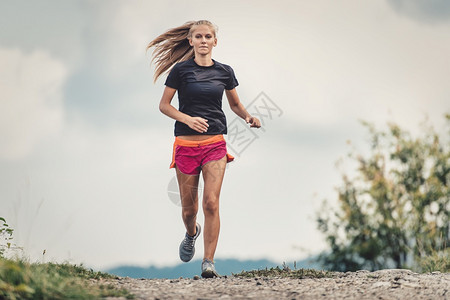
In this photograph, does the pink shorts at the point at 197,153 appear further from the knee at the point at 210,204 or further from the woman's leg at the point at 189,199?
the knee at the point at 210,204

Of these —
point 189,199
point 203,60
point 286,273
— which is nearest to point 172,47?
point 203,60

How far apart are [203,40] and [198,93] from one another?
2.33 ft

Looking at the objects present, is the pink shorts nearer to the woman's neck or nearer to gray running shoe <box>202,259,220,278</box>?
the woman's neck

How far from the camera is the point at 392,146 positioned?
15750mm

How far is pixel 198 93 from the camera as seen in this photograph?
662 cm

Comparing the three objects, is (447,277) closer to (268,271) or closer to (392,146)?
(268,271)

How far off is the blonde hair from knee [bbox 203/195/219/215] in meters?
2.06

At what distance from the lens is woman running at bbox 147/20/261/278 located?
259 inches

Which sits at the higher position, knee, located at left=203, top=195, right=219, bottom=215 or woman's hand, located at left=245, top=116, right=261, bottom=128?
woman's hand, located at left=245, top=116, right=261, bottom=128

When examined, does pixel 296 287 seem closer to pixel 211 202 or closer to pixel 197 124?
pixel 211 202

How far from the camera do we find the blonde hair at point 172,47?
7332 millimetres

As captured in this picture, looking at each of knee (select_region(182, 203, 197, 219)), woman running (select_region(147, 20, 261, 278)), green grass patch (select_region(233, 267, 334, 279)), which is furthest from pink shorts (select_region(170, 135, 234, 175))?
green grass patch (select_region(233, 267, 334, 279))

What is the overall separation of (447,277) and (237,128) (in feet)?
11.3

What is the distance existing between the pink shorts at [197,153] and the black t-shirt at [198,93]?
0.39 feet
